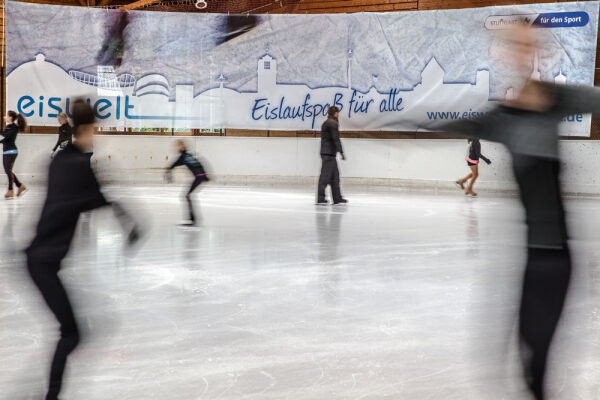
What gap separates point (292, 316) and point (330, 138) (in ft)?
23.3

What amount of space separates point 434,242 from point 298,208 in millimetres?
3592

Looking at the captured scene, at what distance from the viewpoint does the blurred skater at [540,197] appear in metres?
2.16

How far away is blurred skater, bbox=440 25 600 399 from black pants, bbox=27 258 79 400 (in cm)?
164

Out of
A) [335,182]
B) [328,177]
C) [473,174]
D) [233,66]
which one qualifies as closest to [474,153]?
[473,174]

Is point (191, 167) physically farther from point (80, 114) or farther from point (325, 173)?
point (80, 114)

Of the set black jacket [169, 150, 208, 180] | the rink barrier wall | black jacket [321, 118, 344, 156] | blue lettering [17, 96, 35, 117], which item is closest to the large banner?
blue lettering [17, 96, 35, 117]

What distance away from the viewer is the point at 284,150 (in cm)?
1525

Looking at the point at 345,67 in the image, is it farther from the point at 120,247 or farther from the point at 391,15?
the point at 120,247

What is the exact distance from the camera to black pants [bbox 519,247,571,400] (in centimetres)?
217

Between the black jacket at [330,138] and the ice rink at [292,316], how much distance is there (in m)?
3.06

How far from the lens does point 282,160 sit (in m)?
15.3

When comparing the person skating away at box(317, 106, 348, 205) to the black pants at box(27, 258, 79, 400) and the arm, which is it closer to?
the arm

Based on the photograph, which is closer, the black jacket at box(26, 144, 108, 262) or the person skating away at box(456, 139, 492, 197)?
the black jacket at box(26, 144, 108, 262)

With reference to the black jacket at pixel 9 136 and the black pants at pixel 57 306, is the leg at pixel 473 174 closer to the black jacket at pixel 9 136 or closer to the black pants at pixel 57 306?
the black jacket at pixel 9 136
